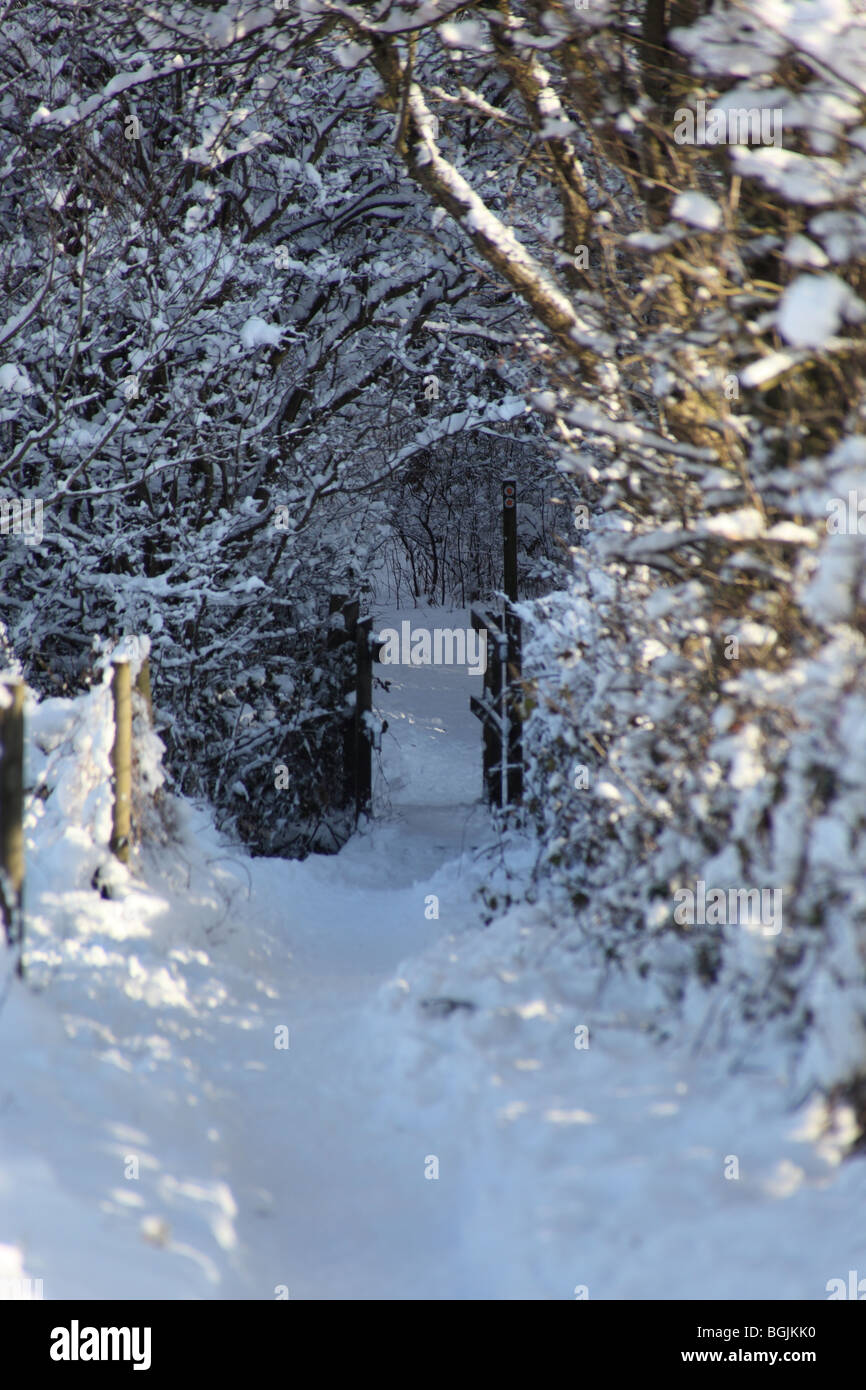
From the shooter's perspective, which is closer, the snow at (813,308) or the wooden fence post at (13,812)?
the snow at (813,308)

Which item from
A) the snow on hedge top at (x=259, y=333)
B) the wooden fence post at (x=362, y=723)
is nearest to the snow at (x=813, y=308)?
the snow on hedge top at (x=259, y=333)

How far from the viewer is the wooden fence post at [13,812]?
3.55m

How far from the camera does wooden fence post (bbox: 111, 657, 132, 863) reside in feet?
16.4

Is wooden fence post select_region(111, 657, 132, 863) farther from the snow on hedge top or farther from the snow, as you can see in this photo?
the snow

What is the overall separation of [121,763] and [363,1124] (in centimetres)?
215

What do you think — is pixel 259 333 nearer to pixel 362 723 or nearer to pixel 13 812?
pixel 362 723

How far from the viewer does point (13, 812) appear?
11.7ft

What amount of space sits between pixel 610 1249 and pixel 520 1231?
0.25 meters

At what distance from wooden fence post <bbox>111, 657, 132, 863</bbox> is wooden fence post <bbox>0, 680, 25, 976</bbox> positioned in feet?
4.30

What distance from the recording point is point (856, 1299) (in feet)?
7.73

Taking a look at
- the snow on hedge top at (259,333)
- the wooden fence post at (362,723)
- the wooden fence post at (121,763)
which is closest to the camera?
the wooden fence post at (121,763)

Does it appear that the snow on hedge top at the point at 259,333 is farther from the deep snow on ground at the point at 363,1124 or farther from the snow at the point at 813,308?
the snow at the point at 813,308

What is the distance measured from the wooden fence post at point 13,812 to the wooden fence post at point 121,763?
1311 mm
